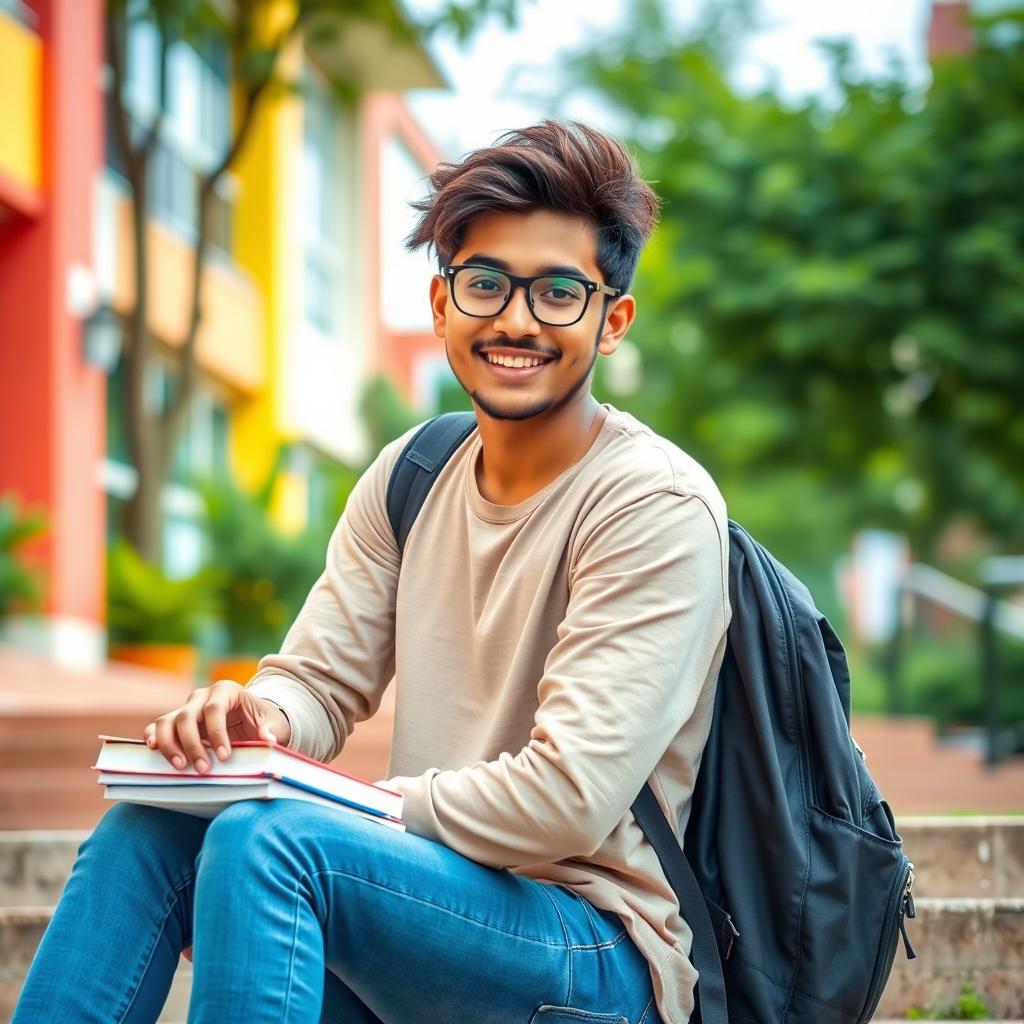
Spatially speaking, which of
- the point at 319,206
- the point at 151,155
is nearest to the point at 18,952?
the point at 151,155

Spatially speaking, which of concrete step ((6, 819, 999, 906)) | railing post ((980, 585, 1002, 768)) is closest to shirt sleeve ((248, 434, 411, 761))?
concrete step ((6, 819, 999, 906))

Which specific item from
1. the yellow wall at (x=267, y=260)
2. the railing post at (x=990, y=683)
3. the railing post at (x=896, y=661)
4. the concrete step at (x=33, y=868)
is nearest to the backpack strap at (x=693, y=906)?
the concrete step at (x=33, y=868)

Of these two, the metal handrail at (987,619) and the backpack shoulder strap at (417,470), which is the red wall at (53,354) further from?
the backpack shoulder strap at (417,470)

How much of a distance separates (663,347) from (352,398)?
6776 mm

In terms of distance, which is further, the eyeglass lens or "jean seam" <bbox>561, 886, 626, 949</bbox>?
the eyeglass lens

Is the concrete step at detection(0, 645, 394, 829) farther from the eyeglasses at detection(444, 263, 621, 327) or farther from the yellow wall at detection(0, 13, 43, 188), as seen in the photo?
the eyeglasses at detection(444, 263, 621, 327)

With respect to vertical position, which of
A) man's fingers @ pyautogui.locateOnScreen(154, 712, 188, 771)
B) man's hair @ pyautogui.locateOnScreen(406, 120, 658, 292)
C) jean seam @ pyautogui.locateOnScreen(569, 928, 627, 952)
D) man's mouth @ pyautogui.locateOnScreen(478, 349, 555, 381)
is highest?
man's hair @ pyautogui.locateOnScreen(406, 120, 658, 292)

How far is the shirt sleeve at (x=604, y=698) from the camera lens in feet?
7.59

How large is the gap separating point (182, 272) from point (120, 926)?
1400 centimetres

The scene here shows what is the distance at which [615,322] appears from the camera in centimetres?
274

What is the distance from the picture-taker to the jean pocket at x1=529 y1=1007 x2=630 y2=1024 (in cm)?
236

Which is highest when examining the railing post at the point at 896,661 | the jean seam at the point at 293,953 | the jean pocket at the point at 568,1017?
the jean seam at the point at 293,953

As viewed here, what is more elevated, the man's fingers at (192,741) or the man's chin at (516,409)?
the man's chin at (516,409)

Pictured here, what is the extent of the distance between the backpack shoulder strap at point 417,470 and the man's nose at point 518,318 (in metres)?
0.29
